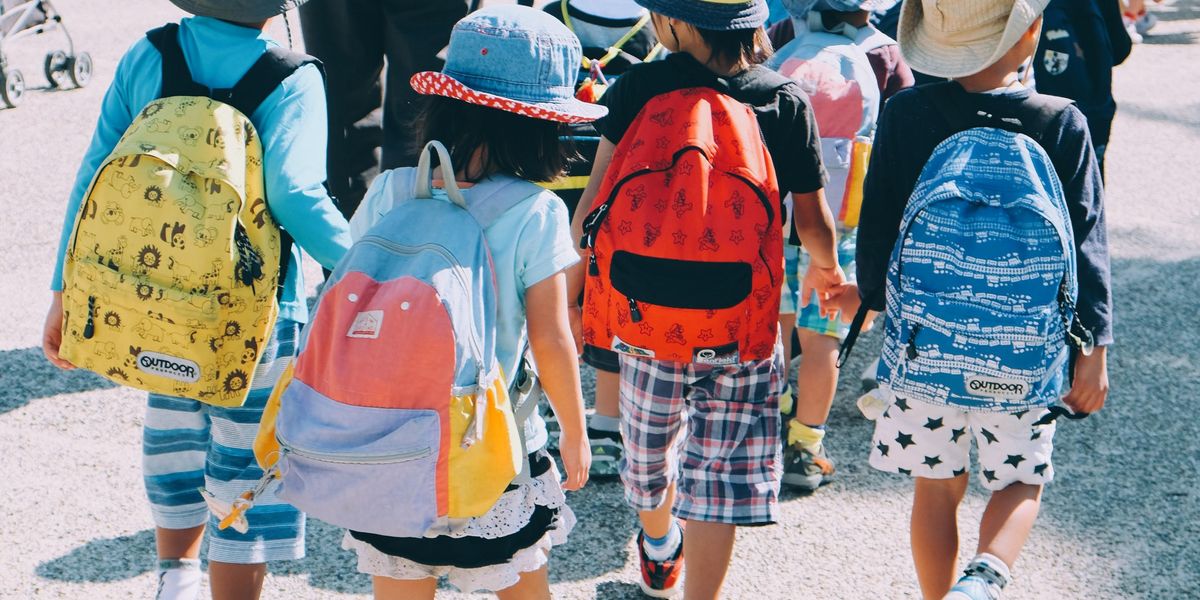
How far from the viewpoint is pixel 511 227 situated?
2225 mm

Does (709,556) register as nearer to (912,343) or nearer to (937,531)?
(937,531)

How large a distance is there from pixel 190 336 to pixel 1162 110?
25.4ft

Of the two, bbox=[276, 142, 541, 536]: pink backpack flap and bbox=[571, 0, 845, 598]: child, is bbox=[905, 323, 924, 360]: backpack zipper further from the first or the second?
bbox=[276, 142, 541, 536]: pink backpack flap

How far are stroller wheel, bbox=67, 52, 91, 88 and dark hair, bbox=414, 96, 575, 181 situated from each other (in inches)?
249

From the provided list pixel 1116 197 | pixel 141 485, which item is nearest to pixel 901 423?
pixel 141 485

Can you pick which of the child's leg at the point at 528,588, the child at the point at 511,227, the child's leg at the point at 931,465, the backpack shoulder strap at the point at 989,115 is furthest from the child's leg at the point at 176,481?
the backpack shoulder strap at the point at 989,115

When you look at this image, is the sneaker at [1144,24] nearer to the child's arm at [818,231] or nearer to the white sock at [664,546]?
the child's arm at [818,231]

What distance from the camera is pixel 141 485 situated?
3637mm

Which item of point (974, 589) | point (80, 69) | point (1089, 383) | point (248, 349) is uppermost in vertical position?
point (248, 349)

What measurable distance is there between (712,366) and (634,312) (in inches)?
9.8

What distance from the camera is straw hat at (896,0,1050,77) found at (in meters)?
2.47

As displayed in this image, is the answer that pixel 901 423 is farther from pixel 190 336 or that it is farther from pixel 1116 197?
pixel 1116 197

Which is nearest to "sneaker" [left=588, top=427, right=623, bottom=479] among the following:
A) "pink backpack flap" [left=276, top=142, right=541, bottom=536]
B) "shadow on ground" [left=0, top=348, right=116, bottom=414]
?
"pink backpack flap" [left=276, top=142, right=541, bottom=536]

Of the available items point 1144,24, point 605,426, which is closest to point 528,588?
point 605,426
